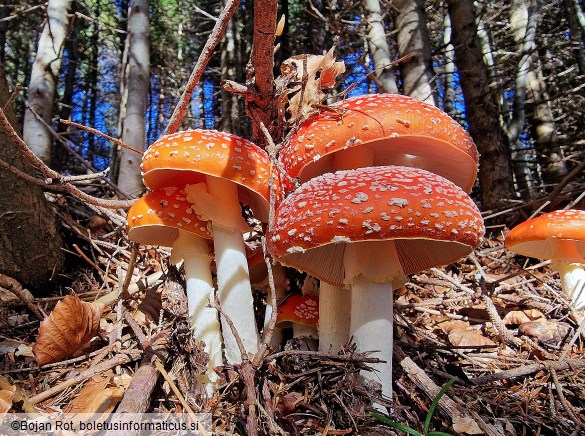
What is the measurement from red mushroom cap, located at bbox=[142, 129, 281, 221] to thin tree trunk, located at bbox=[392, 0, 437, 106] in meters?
3.00

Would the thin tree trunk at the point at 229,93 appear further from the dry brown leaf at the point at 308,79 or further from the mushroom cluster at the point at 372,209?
the mushroom cluster at the point at 372,209

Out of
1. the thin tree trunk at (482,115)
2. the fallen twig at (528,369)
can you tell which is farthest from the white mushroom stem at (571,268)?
the thin tree trunk at (482,115)

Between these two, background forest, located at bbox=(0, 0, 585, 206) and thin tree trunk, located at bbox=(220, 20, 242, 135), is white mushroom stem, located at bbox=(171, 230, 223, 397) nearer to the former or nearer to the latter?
background forest, located at bbox=(0, 0, 585, 206)

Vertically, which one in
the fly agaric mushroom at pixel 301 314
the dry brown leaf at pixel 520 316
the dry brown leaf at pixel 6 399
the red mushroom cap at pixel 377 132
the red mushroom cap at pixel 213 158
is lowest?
the dry brown leaf at pixel 6 399

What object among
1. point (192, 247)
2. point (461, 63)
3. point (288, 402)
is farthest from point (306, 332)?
point (461, 63)

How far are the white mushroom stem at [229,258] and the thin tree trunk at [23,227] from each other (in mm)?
1404

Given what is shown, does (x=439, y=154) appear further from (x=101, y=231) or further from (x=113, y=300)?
(x=101, y=231)

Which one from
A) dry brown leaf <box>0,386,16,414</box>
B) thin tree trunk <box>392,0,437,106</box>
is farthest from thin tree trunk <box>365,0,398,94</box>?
dry brown leaf <box>0,386,16,414</box>

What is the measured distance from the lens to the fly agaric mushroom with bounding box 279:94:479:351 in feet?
6.28

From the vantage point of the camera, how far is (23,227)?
2770 millimetres

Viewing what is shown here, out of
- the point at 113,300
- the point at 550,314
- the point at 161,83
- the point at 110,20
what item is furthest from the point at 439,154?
the point at 161,83

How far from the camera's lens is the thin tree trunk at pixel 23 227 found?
268 cm

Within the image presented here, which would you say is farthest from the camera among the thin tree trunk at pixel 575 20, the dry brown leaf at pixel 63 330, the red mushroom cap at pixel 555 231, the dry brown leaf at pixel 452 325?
the thin tree trunk at pixel 575 20

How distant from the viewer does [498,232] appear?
4.74 m
